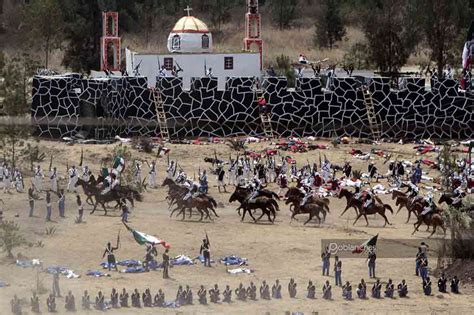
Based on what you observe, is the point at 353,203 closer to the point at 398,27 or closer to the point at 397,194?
the point at 397,194

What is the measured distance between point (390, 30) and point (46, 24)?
2052 centimetres

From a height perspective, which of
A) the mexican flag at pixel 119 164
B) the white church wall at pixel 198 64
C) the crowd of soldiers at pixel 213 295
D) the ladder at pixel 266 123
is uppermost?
the white church wall at pixel 198 64

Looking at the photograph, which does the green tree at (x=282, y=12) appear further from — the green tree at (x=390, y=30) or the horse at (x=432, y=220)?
the horse at (x=432, y=220)

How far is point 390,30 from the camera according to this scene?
6806 centimetres

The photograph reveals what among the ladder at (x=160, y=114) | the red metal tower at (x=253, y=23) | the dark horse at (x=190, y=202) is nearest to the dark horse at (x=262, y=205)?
the dark horse at (x=190, y=202)

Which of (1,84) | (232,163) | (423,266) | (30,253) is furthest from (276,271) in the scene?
(1,84)

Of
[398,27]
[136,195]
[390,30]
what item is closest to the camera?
[136,195]

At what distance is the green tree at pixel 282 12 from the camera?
8994 cm

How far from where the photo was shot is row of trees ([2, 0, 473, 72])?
69.5 m

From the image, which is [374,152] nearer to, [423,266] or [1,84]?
[1,84]

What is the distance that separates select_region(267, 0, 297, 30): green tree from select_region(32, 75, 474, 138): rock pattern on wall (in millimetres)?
36827

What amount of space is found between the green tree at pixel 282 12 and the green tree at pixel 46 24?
2083 cm

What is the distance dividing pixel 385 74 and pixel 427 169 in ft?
56.7

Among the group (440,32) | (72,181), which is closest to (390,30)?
(440,32)
